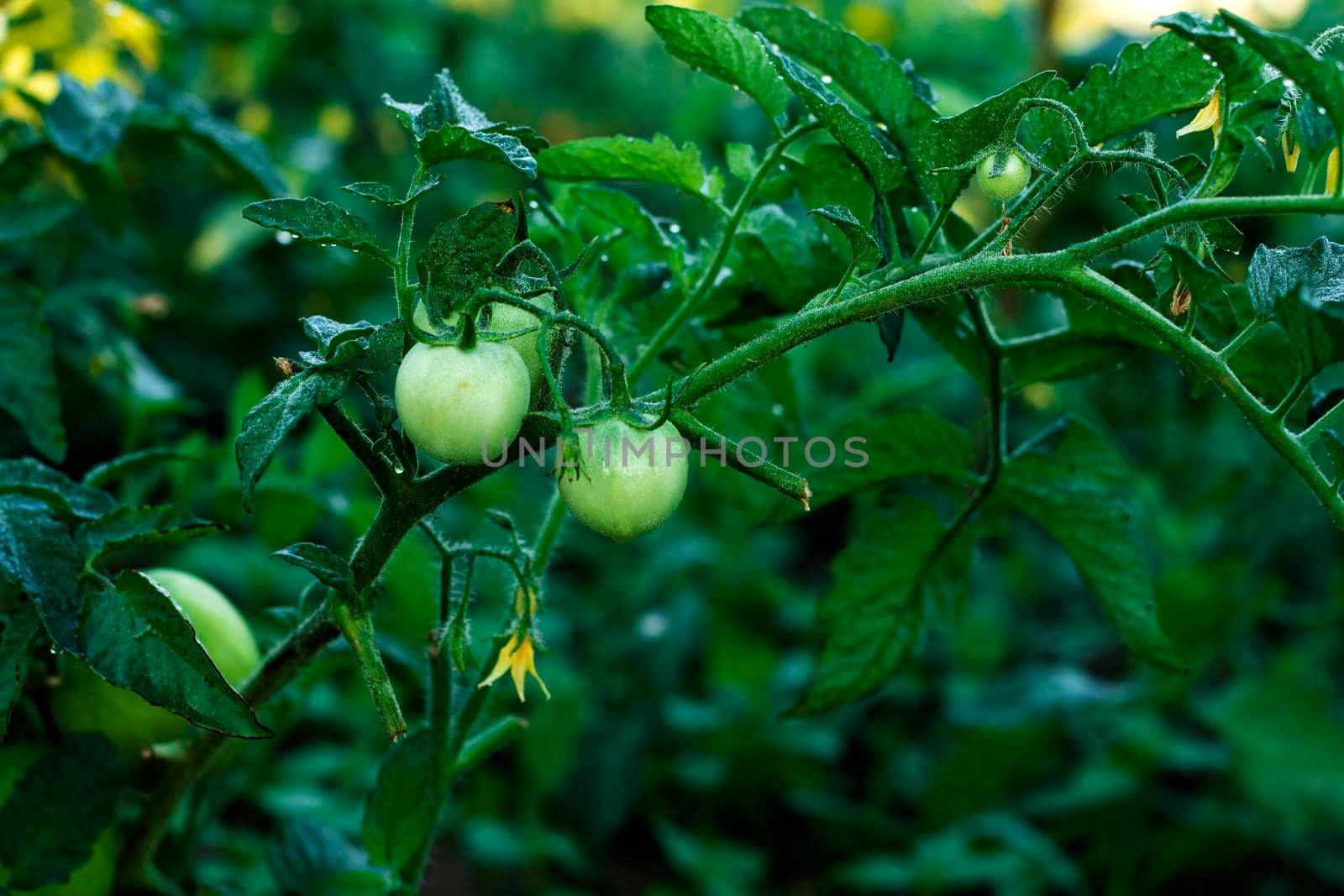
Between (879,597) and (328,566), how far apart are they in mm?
420

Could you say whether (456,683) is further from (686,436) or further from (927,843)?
(927,843)

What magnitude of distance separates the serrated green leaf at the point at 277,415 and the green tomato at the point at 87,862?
36 cm

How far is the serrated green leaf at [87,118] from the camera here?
0.94m

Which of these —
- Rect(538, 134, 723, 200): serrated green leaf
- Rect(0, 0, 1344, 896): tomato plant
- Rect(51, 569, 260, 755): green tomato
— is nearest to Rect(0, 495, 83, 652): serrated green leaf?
Rect(0, 0, 1344, 896): tomato plant

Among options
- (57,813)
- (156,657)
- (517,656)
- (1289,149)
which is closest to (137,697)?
(57,813)

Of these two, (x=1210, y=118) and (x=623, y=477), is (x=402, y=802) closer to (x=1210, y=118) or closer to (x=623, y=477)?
(x=623, y=477)

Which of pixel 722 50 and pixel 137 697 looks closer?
pixel 722 50

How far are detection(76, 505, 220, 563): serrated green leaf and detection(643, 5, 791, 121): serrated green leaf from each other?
366 mm

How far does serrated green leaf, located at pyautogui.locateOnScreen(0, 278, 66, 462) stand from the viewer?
86cm

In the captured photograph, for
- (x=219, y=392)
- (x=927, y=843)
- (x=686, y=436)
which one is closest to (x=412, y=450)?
(x=686, y=436)

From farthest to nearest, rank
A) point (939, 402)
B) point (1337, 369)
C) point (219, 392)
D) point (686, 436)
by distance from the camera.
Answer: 1. point (939, 402)
2. point (219, 392)
3. point (1337, 369)
4. point (686, 436)

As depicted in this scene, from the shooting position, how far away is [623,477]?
0.55m

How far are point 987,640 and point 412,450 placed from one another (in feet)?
4.98

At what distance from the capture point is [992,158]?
2.03 ft
